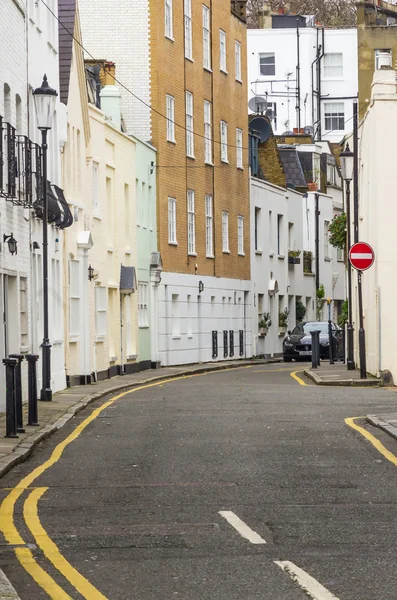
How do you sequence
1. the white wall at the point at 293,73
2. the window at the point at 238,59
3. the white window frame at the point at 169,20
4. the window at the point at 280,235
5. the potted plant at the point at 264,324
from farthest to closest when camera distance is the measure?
1. the white wall at the point at 293,73
2. the window at the point at 280,235
3. the potted plant at the point at 264,324
4. the window at the point at 238,59
5. the white window frame at the point at 169,20

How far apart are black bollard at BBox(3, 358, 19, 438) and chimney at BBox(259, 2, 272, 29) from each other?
6847 cm

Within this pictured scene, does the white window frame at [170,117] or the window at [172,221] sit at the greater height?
the white window frame at [170,117]

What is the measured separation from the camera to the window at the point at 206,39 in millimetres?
51562

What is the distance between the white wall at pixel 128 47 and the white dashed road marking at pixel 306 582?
37336 mm

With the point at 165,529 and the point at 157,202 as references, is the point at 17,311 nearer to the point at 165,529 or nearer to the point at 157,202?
the point at 165,529

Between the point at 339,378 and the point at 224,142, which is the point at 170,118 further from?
the point at 339,378

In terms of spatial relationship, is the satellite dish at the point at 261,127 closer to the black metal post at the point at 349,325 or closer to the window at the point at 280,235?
the window at the point at 280,235

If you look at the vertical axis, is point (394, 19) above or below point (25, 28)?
above

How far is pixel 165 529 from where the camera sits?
402 inches

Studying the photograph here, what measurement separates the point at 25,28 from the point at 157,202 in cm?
1889

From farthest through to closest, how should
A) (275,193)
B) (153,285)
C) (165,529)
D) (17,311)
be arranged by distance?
(275,193) < (153,285) < (17,311) < (165,529)

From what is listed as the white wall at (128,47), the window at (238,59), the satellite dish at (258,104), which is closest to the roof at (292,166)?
the satellite dish at (258,104)

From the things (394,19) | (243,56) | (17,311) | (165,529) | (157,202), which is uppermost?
(394,19)

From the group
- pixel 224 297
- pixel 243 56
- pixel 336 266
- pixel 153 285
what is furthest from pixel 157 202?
pixel 336 266
